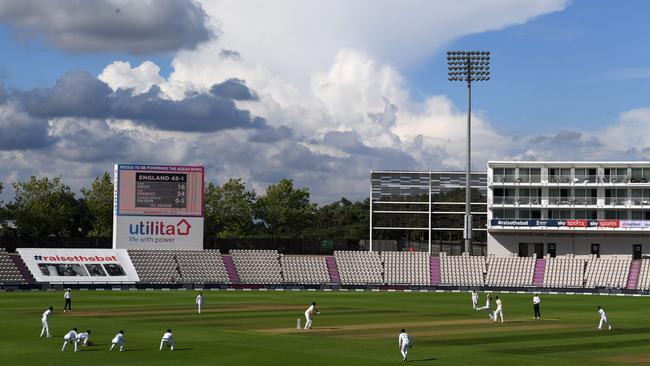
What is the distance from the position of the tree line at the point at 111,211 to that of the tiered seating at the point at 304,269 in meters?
36.8

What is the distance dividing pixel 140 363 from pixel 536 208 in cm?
8121

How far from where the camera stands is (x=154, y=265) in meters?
97.1

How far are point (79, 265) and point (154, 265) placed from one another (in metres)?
7.40

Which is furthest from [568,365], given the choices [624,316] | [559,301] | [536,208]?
[536,208]

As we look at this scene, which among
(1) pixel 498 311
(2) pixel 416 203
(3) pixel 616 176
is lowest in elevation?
(1) pixel 498 311

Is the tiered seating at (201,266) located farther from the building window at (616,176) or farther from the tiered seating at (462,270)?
the building window at (616,176)

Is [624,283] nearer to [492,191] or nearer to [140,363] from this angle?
[492,191]

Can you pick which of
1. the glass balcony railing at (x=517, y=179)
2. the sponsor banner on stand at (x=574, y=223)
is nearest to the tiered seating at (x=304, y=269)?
the sponsor banner on stand at (x=574, y=223)

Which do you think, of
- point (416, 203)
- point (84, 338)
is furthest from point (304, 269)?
point (84, 338)

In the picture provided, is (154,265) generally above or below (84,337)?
above

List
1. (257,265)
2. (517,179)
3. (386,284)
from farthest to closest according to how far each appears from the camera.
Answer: (517,179) → (257,265) → (386,284)

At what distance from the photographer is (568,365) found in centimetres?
3612

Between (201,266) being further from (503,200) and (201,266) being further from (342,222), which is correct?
(342,222)

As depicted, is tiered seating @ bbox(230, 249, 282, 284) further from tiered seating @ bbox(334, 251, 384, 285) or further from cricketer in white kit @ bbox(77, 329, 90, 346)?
cricketer in white kit @ bbox(77, 329, 90, 346)
